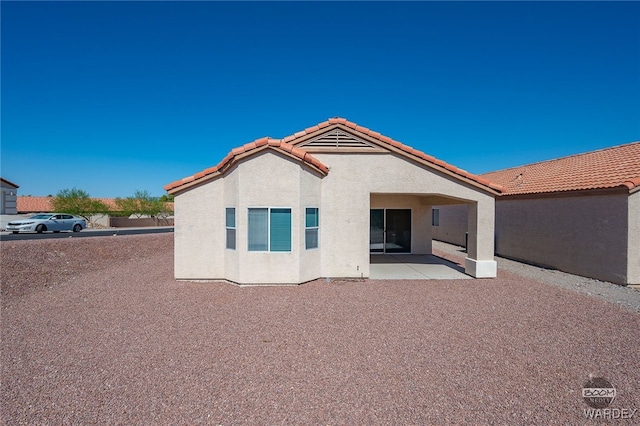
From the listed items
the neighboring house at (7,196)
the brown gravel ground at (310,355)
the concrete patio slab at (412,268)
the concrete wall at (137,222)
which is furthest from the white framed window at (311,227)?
the concrete wall at (137,222)

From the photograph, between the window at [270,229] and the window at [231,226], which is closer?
the window at [270,229]

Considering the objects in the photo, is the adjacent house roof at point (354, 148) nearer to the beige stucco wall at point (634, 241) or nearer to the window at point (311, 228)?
the window at point (311, 228)

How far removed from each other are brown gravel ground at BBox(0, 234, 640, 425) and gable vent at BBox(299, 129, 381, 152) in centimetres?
490

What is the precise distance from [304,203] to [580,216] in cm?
1076

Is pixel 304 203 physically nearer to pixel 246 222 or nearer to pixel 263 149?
pixel 246 222

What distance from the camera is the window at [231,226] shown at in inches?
392

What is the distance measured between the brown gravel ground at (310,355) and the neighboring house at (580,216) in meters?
3.12

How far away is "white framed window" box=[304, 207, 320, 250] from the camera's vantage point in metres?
9.97

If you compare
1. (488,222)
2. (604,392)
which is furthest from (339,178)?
(604,392)

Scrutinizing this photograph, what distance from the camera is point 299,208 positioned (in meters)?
9.53

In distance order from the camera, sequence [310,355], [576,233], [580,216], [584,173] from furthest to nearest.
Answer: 1. [584,173]
2. [576,233]
3. [580,216]
4. [310,355]

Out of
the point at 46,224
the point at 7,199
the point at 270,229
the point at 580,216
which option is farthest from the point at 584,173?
the point at 7,199

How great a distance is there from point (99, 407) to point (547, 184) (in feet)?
56.2

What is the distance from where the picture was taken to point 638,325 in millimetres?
6480
